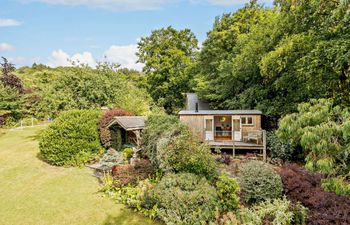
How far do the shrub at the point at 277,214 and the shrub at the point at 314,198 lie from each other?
0.31 meters

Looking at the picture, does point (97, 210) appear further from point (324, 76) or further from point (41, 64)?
point (41, 64)

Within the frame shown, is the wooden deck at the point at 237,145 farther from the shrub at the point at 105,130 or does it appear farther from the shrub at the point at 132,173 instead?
the shrub at the point at 105,130

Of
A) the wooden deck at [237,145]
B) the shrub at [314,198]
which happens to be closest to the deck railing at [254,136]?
the wooden deck at [237,145]

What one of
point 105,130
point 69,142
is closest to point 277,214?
point 105,130

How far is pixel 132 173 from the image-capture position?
11.6m

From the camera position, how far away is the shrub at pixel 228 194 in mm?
7754

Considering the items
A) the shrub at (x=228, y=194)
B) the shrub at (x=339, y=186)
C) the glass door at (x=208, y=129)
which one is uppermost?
the glass door at (x=208, y=129)

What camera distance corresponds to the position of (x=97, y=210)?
9305mm

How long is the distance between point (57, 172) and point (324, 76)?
15497 millimetres

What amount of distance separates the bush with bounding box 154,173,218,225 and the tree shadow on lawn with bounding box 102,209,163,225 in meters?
0.73

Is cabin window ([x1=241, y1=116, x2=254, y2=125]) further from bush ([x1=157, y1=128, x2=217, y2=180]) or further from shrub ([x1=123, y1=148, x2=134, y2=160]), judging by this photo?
shrub ([x1=123, y1=148, x2=134, y2=160])

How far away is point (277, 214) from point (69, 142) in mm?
12632

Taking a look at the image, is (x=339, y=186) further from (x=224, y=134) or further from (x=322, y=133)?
(x=224, y=134)

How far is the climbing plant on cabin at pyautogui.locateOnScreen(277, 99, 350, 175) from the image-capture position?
430 cm
